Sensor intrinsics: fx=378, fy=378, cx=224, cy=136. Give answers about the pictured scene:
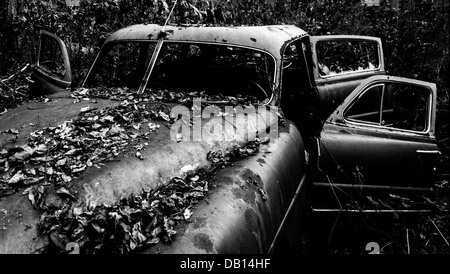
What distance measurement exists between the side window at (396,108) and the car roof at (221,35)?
1569mm

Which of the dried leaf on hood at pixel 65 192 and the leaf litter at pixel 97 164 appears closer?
the leaf litter at pixel 97 164

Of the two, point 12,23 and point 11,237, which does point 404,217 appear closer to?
point 11,237

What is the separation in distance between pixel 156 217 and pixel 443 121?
20.8 feet

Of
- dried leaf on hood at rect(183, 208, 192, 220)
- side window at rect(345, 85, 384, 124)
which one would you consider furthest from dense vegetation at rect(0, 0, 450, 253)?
dried leaf on hood at rect(183, 208, 192, 220)

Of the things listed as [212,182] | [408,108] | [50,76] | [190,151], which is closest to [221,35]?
[190,151]

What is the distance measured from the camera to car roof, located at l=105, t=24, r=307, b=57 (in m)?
3.33

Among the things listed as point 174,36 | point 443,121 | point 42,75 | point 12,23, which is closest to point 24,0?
point 12,23

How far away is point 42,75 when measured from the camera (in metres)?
4.22

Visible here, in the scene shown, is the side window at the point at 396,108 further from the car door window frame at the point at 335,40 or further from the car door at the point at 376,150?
the car door at the point at 376,150

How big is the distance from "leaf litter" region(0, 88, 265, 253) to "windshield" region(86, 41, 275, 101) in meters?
0.81

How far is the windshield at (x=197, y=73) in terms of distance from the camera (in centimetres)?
339

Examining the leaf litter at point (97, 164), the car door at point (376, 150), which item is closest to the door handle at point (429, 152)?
the car door at point (376, 150)

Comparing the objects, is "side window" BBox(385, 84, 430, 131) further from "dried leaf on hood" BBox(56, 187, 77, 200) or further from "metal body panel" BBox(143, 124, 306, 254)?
"dried leaf on hood" BBox(56, 187, 77, 200)

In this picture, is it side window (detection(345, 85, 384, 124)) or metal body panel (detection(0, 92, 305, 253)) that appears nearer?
metal body panel (detection(0, 92, 305, 253))
